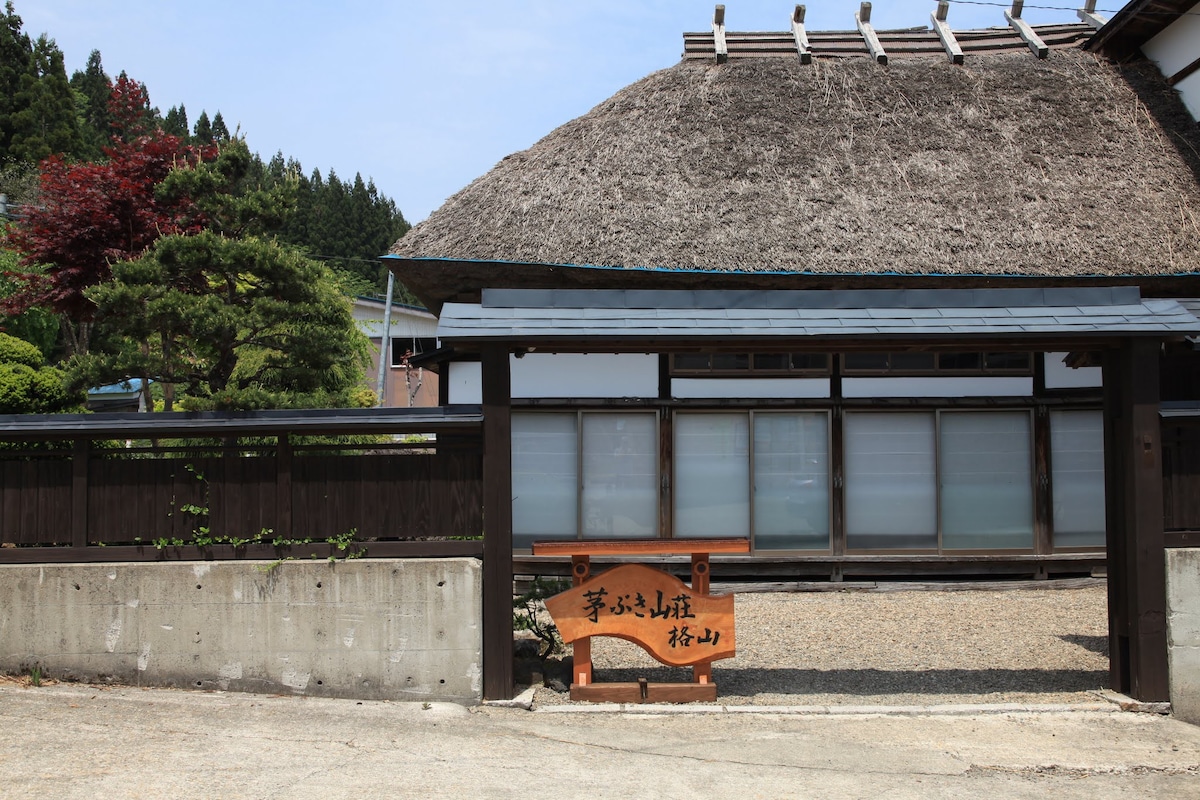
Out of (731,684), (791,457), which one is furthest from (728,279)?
(731,684)

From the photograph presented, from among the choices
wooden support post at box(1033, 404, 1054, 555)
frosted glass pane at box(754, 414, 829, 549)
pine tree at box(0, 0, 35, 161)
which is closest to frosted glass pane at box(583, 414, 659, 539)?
frosted glass pane at box(754, 414, 829, 549)

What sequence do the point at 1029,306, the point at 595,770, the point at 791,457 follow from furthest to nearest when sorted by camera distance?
the point at 791,457 → the point at 1029,306 → the point at 595,770

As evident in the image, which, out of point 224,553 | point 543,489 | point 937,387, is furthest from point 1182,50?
point 224,553

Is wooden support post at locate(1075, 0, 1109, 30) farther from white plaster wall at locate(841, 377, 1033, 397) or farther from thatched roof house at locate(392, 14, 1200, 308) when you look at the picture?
white plaster wall at locate(841, 377, 1033, 397)

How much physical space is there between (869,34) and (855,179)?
3908mm

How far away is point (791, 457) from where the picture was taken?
1085 centimetres

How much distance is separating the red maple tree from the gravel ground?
6305 mm

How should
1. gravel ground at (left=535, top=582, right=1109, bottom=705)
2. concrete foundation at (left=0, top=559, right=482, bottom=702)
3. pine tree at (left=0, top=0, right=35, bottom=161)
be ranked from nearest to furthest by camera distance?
1. concrete foundation at (left=0, top=559, right=482, bottom=702)
2. gravel ground at (left=535, top=582, right=1109, bottom=705)
3. pine tree at (left=0, top=0, right=35, bottom=161)

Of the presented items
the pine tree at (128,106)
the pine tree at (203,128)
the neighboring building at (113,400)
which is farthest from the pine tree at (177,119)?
the pine tree at (128,106)

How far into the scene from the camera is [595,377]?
1086 centimetres

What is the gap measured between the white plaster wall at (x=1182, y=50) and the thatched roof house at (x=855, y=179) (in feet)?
0.67

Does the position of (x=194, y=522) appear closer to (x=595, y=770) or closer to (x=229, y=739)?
(x=229, y=739)

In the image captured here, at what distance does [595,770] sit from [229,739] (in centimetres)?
191

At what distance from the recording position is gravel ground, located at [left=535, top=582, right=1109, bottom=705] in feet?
21.5
